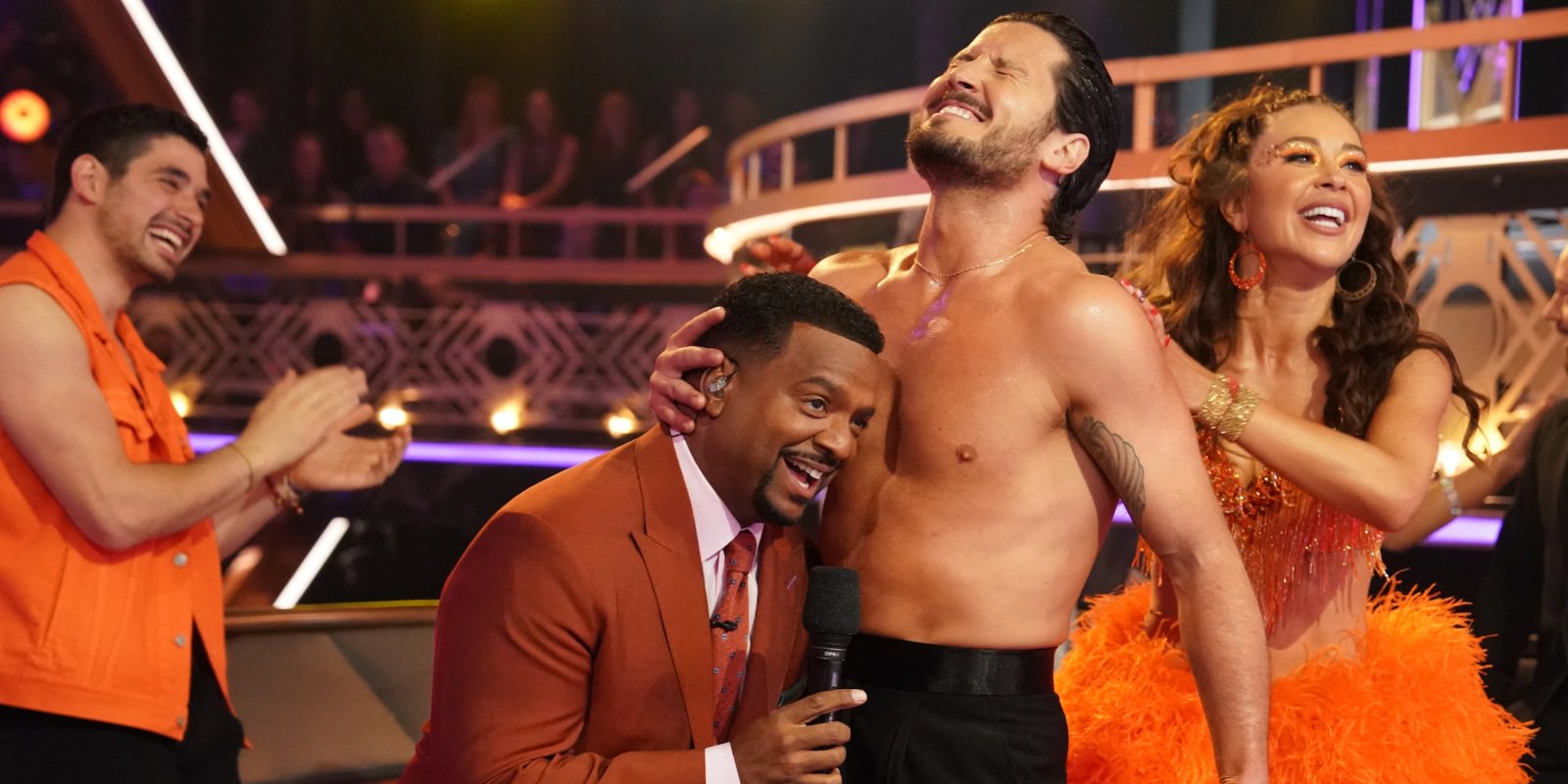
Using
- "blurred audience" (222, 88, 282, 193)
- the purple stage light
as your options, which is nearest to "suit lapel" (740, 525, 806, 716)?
the purple stage light

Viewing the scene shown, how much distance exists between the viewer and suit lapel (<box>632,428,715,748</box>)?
1626mm

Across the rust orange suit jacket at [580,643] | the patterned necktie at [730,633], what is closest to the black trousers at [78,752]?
the rust orange suit jacket at [580,643]

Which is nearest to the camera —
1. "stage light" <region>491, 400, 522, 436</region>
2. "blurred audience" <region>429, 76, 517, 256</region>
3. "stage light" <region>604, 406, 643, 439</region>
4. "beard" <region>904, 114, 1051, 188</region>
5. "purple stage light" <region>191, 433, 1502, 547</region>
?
"beard" <region>904, 114, 1051, 188</region>

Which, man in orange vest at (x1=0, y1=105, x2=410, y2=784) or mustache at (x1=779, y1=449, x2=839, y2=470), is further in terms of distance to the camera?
man in orange vest at (x1=0, y1=105, x2=410, y2=784)

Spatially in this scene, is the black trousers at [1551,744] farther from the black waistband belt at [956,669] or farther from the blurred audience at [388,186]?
the blurred audience at [388,186]

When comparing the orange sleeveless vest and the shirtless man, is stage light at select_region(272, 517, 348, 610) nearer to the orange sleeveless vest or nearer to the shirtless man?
the orange sleeveless vest

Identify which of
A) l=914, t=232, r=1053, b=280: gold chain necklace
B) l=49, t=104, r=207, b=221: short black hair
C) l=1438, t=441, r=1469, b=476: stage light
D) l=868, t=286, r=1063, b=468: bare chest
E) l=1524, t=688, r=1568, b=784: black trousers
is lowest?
l=1524, t=688, r=1568, b=784: black trousers

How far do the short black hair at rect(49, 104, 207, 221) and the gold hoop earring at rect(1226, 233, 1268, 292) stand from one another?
195 centimetres

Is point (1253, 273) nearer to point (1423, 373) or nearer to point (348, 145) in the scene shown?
point (1423, 373)

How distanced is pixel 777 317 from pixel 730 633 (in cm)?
40

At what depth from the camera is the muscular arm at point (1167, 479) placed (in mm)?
1658

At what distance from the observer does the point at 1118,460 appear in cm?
167

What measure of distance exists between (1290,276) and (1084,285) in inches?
26.5

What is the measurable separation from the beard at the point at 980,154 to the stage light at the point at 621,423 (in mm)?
4006
